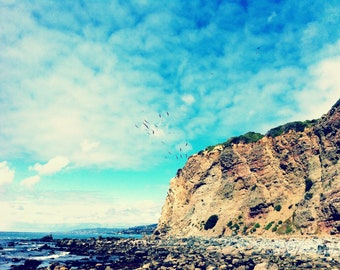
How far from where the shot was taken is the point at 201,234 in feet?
238

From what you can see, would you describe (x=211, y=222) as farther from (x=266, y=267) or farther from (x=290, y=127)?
(x=266, y=267)

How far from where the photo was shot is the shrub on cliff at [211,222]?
238 feet

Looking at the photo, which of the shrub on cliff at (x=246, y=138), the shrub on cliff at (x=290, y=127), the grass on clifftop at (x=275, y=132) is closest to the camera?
the shrub on cliff at (x=290, y=127)

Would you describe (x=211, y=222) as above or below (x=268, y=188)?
below

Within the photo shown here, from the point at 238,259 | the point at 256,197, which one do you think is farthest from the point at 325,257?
the point at 256,197

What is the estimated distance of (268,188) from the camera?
230 ft

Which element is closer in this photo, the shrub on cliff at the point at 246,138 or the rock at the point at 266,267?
the rock at the point at 266,267

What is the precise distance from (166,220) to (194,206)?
43.2 feet

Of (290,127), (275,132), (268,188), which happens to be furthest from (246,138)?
(268,188)

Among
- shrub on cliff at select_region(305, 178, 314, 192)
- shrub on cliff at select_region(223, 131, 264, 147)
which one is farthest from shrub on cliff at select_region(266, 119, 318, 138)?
shrub on cliff at select_region(305, 178, 314, 192)

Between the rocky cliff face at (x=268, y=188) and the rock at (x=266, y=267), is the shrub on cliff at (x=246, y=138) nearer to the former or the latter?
the rocky cliff face at (x=268, y=188)

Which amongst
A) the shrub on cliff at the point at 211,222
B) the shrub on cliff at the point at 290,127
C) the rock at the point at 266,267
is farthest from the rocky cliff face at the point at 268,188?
the rock at the point at 266,267

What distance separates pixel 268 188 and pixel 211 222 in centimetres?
1516

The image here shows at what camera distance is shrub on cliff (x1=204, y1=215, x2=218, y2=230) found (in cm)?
7246
